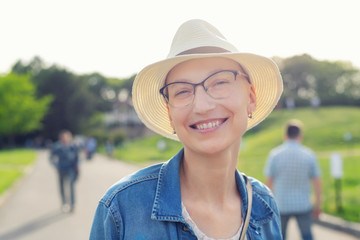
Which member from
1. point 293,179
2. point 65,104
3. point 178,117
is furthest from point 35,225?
point 65,104

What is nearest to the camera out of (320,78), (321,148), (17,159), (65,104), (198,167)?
(198,167)

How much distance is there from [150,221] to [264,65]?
1.00 metres

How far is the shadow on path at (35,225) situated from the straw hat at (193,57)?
6.47 metres

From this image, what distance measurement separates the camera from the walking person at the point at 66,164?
1037 centimetres

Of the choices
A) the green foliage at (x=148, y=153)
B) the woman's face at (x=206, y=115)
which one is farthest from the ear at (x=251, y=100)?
the green foliage at (x=148, y=153)

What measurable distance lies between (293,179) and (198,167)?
3920 mm

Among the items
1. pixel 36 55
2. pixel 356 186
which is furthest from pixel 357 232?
pixel 36 55

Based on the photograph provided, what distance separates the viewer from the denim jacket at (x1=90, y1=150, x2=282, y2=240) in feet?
5.78

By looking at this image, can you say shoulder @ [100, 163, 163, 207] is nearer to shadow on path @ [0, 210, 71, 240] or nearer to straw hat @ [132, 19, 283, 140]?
straw hat @ [132, 19, 283, 140]

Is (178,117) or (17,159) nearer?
(178,117)

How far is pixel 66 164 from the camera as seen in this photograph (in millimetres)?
10367

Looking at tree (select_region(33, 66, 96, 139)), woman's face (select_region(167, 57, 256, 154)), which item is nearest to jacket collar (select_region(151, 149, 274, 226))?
woman's face (select_region(167, 57, 256, 154))

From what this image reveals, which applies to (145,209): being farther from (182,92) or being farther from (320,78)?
(320,78)

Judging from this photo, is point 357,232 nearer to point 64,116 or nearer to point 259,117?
point 259,117
